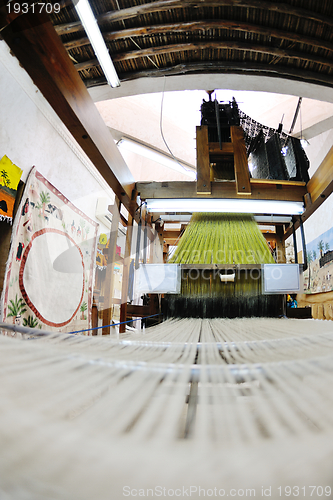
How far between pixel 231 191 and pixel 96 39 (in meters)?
1.32

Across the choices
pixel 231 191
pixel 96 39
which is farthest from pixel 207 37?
pixel 231 191

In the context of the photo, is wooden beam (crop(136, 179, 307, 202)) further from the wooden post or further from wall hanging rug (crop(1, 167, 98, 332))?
wall hanging rug (crop(1, 167, 98, 332))

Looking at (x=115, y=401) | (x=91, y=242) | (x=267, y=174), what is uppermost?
(x=267, y=174)

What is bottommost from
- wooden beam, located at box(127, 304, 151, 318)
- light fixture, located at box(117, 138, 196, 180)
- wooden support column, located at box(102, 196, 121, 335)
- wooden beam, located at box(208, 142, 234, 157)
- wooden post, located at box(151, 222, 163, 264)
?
wooden beam, located at box(127, 304, 151, 318)

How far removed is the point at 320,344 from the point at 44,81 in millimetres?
1133

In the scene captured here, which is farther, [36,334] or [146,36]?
[146,36]

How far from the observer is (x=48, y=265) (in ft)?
7.92

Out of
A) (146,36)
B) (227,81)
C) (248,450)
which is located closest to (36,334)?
(248,450)

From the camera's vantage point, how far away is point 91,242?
340cm

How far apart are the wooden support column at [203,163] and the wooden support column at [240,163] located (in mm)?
167

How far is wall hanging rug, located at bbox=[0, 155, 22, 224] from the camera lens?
186cm

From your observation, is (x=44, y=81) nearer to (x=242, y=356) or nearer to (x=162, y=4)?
(x=242, y=356)

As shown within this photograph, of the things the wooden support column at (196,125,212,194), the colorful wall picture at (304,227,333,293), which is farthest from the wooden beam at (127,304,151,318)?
the colorful wall picture at (304,227,333,293)

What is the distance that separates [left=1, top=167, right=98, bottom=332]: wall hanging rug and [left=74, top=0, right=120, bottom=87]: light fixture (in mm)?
1008
